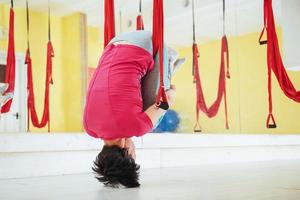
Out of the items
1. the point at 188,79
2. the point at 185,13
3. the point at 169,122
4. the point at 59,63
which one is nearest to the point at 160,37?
the point at 59,63

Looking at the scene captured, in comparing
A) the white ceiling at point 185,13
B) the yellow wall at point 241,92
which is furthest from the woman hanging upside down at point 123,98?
the yellow wall at point 241,92

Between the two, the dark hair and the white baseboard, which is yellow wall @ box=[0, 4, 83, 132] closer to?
the white baseboard

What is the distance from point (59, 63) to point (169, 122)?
7.18ft

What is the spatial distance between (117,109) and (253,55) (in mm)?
6522

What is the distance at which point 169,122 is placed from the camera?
7684 mm

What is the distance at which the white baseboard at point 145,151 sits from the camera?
2.94 metres

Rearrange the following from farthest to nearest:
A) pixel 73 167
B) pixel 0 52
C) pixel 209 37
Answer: pixel 209 37 → pixel 0 52 → pixel 73 167

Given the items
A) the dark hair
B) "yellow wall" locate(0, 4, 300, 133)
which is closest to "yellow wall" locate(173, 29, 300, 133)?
"yellow wall" locate(0, 4, 300, 133)

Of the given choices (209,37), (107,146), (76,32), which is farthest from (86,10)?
(107,146)

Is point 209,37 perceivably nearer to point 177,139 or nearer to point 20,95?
point 20,95

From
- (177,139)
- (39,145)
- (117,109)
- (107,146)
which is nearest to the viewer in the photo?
(117,109)

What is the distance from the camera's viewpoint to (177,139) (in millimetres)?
4043

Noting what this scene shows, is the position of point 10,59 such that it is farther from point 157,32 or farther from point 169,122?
point 169,122

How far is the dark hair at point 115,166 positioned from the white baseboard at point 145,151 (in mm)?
1100
